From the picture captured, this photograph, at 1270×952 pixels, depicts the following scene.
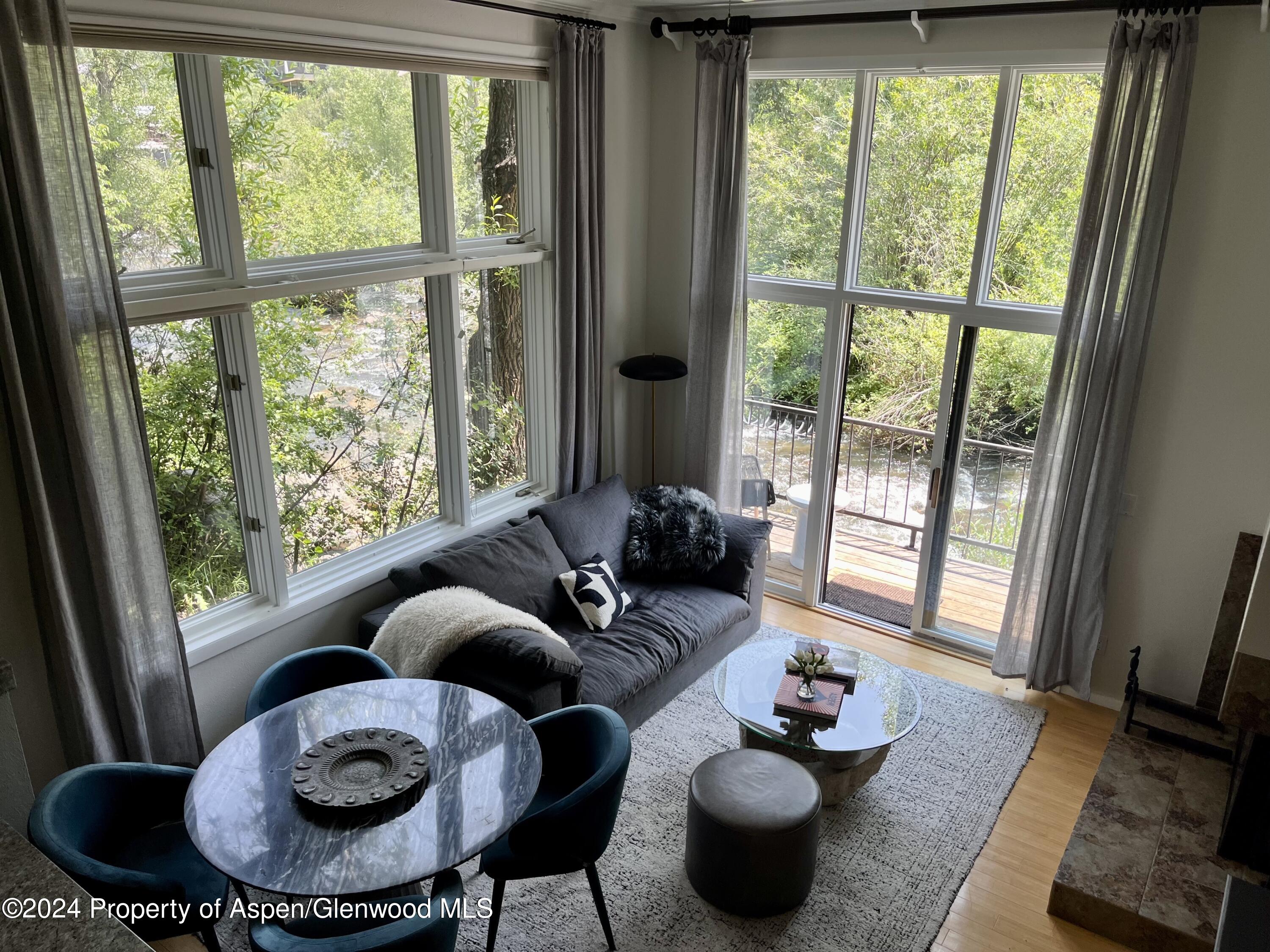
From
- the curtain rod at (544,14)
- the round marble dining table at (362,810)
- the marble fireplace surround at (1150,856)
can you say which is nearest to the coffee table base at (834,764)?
the marble fireplace surround at (1150,856)

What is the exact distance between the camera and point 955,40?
4066 millimetres

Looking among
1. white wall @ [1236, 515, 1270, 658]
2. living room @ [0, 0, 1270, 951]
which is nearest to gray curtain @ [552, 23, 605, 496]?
living room @ [0, 0, 1270, 951]

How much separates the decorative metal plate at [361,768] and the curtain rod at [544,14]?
2895 mm

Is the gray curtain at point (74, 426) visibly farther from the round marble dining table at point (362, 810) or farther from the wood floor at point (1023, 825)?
the wood floor at point (1023, 825)

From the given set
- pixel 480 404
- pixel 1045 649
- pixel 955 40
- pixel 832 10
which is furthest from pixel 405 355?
pixel 1045 649

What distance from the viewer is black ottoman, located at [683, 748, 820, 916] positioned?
9.70ft

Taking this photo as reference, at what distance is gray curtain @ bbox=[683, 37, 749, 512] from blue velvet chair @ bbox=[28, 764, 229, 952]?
3226 millimetres

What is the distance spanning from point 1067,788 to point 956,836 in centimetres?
67

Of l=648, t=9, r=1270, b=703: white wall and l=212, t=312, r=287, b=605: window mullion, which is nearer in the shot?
l=212, t=312, r=287, b=605: window mullion

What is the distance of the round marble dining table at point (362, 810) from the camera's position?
219 centimetres

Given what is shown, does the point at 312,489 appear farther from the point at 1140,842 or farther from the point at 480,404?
the point at 1140,842

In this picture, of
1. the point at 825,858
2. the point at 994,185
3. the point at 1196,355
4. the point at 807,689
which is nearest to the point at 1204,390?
the point at 1196,355

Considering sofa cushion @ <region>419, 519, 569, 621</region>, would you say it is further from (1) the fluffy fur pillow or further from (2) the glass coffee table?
(2) the glass coffee table

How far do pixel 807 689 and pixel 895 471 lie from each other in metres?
1.74
